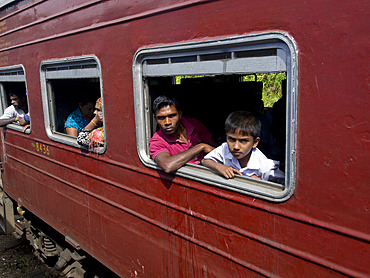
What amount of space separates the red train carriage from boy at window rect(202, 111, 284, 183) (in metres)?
0.12

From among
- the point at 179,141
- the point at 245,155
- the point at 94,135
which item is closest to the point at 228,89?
the point at 179,141

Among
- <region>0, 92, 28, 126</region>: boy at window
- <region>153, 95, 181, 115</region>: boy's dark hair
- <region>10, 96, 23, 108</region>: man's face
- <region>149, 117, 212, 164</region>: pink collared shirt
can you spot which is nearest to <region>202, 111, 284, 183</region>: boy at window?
<region>149, 117, 212, 164</region>: pink collared shirt

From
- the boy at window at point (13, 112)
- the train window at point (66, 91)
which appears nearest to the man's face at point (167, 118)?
the train window at point (66, 91)

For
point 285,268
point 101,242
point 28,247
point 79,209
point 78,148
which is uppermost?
point 78,148

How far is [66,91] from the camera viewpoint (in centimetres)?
413

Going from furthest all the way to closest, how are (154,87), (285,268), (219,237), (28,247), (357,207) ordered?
(28,247) < (154,87) < (219,237) < (285,268) < (357,207)

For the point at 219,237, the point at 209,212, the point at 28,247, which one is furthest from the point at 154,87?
the point at 28,247

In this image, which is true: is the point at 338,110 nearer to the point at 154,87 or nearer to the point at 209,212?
the point at 209,212

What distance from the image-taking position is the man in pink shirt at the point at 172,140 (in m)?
2.27

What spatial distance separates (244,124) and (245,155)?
21 cm

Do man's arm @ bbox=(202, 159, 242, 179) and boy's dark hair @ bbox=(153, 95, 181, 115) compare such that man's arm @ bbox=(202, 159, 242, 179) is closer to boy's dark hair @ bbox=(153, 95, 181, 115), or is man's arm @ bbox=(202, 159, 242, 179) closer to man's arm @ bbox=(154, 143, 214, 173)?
man's arm @ bbox=(154, 143, 214, 173)

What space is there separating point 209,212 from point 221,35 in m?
1.07

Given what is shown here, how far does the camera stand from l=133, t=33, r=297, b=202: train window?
163 centimetres

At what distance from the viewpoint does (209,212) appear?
2.11 metres
